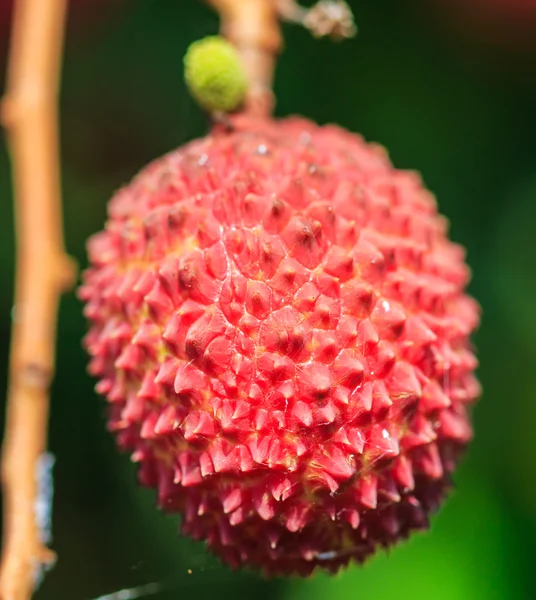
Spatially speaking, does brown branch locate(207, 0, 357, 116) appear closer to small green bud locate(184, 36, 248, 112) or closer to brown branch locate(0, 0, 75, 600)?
small green bud locate(184, 36, 248, 112)

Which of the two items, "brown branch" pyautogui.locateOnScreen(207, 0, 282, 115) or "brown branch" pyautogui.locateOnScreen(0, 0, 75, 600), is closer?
"brown branch" pyautogui.locateOnScreen(0, 0, 75, 600)

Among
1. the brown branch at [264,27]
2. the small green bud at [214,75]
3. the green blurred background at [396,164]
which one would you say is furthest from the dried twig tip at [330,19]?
the green blurred background at [396,164]

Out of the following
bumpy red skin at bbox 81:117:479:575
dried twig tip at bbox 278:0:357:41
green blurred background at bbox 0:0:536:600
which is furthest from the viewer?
green blurred background at bbox 0:0:536:600

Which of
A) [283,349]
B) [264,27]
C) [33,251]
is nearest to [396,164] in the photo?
[264,27]

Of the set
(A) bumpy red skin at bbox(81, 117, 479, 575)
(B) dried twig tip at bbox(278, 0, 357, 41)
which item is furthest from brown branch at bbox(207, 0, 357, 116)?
(A) bumpy red skin at bbox(81, 117, 479, 575)

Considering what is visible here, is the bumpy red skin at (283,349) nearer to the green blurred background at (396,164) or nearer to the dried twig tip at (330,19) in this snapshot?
the dried twig tip at (330,19)

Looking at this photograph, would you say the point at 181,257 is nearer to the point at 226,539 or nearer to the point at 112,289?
the point at 112,289
